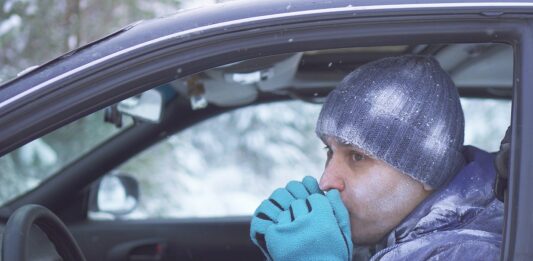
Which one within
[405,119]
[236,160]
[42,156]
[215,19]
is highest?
[215,19]

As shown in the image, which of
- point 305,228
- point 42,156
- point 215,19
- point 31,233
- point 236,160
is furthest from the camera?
point 236,160

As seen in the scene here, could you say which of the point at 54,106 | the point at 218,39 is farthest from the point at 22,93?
the point at 218,39

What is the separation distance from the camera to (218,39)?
152cm

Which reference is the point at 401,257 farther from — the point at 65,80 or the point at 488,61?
the point at 488,61

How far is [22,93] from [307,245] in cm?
65

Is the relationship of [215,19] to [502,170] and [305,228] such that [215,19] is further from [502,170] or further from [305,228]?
[502,170]

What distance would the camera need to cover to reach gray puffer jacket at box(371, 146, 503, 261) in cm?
165

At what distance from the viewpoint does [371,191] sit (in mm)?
1863

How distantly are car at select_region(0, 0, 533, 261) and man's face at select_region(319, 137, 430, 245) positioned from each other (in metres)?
0.29

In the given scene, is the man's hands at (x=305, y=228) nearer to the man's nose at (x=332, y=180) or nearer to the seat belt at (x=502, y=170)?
the man's nose at (x=332, y=180)

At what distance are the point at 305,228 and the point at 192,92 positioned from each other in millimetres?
1279

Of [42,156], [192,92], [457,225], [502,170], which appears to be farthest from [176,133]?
[42,156]

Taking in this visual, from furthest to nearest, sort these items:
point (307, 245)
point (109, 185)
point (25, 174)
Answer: point (25, 174)
point (109, 185)
point (307, 245)

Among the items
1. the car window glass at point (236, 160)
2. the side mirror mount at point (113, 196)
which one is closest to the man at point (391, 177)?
the side mirror mount at point (113, 196)
